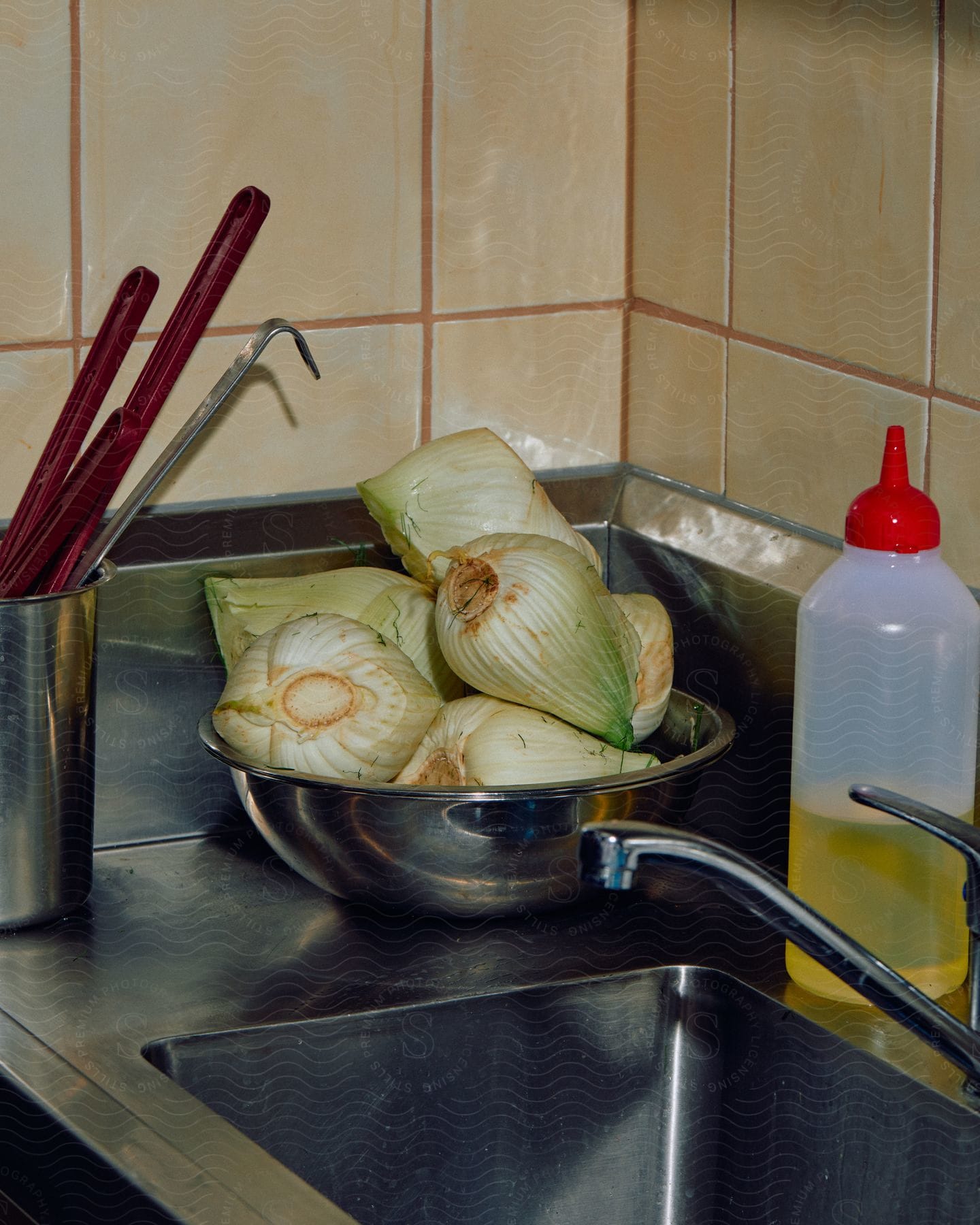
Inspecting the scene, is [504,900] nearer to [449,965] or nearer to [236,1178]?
[449,965]

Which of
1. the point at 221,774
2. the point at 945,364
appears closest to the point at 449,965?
the point at 221,774

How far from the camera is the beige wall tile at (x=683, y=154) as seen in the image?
90cm

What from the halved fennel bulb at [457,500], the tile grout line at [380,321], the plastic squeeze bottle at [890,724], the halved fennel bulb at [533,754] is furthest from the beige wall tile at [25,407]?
the plastic squeeze bottle at [890,724]

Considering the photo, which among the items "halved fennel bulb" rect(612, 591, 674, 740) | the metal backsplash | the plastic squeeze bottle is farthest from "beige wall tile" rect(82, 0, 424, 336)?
the plastic squeeze bottle

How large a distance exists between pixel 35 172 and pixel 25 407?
112 mm

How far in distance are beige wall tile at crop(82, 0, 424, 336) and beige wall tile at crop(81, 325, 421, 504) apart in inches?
0.8

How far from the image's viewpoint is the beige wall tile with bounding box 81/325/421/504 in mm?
903

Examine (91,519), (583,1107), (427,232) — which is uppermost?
(427,232)

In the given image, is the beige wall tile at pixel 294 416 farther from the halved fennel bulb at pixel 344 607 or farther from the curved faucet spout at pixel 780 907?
the curved faucet spout at pixel 780 907

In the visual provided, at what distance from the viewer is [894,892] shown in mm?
705

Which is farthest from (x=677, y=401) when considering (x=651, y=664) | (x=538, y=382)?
(x=651, y=664)

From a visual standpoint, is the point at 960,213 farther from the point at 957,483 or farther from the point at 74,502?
the point at 74,502

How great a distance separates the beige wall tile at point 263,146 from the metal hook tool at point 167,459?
80mm

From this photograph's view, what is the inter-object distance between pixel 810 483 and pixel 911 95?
187 millimetres
